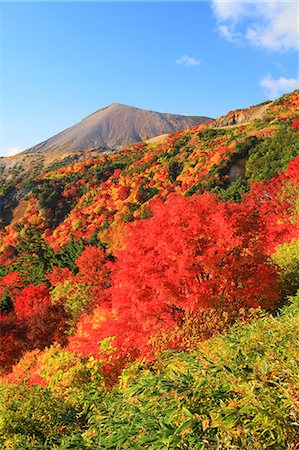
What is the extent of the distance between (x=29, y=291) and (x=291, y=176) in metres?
38.0

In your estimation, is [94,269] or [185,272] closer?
[185,272]

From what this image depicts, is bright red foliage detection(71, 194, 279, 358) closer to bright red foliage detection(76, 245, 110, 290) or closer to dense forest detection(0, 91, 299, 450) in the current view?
dense forest detection(0, 91, 299, 450)

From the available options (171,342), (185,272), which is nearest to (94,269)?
(185,272)

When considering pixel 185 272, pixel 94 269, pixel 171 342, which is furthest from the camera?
pixel 94 269

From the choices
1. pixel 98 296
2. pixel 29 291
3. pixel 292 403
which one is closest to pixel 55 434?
pixel 292 403

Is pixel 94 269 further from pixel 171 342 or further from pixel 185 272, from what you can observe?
pixel 171 342

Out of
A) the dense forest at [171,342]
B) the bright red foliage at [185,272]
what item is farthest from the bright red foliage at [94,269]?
the bright red foliage at [185,272]

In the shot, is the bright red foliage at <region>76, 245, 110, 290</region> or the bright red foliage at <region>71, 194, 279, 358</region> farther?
the bright red foliage at <region>76, 245, 110, 290</region>

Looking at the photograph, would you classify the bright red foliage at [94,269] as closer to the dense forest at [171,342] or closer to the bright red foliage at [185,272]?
the dense forest at [171,342]

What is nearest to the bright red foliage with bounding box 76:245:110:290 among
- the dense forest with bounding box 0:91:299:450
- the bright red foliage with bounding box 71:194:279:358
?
the dense forest with bounding box 0:91:299:450

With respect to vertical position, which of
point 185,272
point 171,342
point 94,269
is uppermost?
point 185,272

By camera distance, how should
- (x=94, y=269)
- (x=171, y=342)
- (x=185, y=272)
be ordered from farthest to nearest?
(x=94, y=269) → (x=185, y=272) → (x=171, y=342)

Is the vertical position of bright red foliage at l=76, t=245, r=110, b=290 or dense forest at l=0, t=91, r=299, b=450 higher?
dense forest at l=0, t=91, r=299, b=450

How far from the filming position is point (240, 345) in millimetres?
7668
